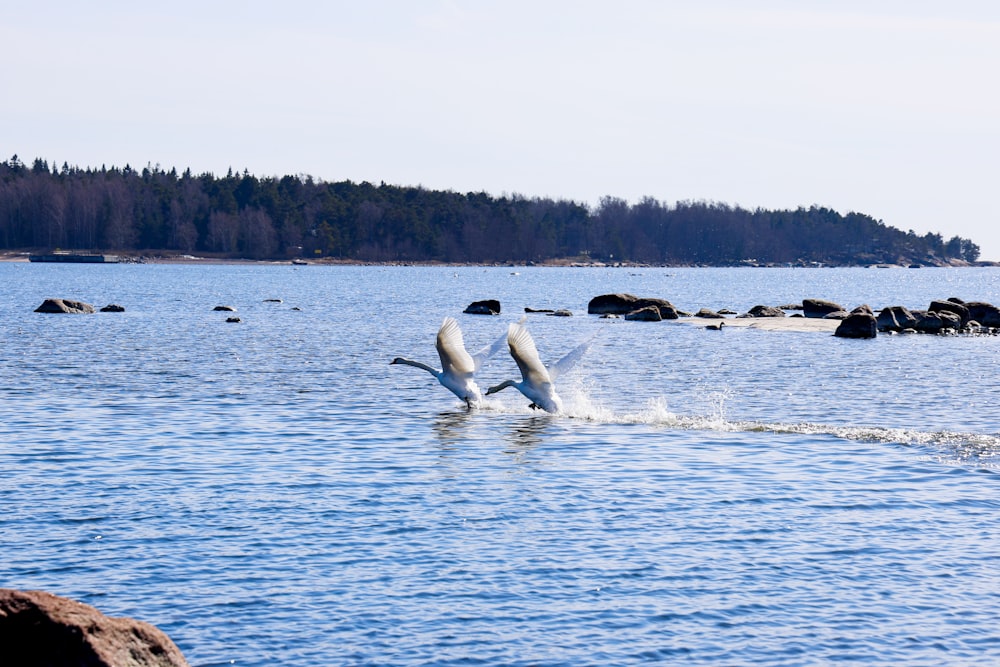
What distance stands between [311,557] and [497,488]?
5122mm

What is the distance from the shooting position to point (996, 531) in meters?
17.0

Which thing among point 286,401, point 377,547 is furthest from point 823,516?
point 286,401

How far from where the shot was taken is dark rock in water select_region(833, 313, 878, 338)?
5641cm

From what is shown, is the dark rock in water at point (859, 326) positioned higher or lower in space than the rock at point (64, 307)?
higher

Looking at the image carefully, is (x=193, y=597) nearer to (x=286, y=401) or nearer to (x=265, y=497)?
(x=265, y=497)

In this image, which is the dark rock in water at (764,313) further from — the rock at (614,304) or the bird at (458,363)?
the bird at (458,363)

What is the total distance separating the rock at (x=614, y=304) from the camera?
76.1 meters

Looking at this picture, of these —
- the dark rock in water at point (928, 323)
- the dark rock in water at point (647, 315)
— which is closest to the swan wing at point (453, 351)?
the dark rock in water at point (928, 323)

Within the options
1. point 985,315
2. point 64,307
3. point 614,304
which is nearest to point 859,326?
point 985,315

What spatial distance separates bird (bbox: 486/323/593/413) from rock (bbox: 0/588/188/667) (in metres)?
18.7

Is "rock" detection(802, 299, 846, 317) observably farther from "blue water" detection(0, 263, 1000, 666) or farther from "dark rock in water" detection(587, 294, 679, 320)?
"blue water" detection(0, 263, 1000, 666)

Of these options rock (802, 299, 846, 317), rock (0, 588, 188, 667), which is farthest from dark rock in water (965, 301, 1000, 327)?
rock (0, 588, 188, 667)

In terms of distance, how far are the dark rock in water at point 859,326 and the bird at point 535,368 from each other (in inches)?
1181

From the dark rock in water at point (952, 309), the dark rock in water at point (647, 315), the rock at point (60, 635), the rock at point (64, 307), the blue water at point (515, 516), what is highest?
the dark rock in water at point (952, 309)
